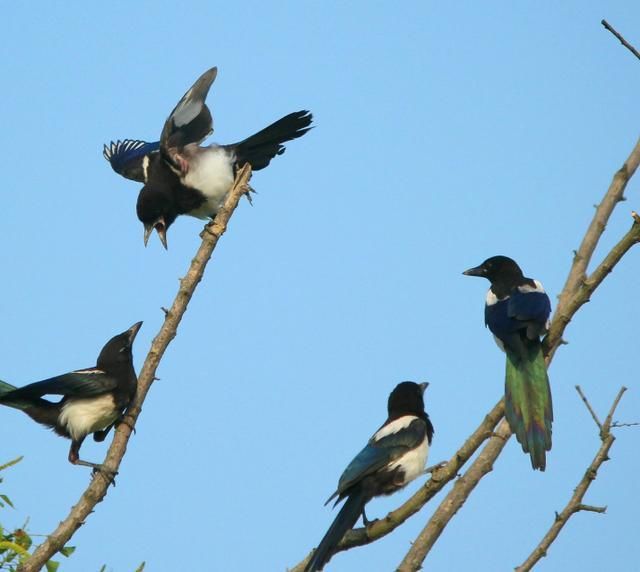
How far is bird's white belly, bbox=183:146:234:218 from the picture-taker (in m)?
6.92

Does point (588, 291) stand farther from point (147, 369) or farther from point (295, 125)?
point (295, 125)

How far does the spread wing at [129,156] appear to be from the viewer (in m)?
7.73

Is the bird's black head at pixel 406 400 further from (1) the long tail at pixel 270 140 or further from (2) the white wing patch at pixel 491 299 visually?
(1) the long tail at pixel 270 140

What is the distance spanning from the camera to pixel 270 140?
6.97 meters

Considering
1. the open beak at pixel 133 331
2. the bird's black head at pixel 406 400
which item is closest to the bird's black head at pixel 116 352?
the open beak at pixel 133 331

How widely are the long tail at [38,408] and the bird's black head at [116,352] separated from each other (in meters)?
0.29

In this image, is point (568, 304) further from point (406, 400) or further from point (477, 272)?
point (477, 272)

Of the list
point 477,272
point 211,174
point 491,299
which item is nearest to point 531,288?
point 491,299

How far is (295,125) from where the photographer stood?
691 centimetres

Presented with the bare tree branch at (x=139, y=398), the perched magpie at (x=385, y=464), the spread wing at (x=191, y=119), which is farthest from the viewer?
the spread wing at (x=191, y=119)

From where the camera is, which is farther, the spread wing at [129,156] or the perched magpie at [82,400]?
the spread wing at [129,156]

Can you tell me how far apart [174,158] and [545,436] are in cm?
393

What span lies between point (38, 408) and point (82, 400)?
21 cm

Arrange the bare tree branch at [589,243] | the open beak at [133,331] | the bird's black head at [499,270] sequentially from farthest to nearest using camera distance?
the bird's black head at [499,270]
the open beak at [133,331]
the bare tree branch at [589,243]
